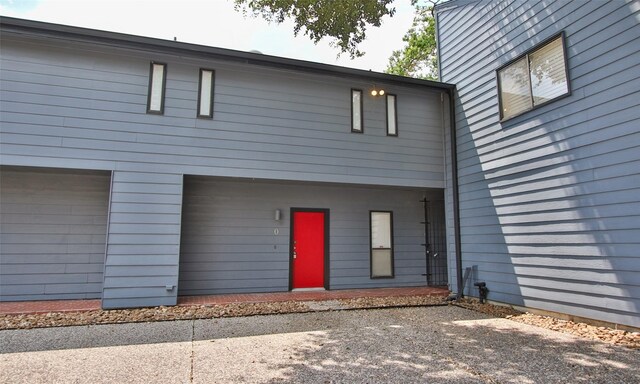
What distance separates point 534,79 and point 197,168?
5818 millimetres

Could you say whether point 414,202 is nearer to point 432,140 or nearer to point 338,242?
point 432,140

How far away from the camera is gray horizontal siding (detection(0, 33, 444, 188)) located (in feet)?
19.2

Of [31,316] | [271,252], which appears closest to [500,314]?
[271,252]

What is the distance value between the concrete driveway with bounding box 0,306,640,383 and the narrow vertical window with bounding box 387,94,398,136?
406 centimetres

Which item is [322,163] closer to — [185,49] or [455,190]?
[455,190]

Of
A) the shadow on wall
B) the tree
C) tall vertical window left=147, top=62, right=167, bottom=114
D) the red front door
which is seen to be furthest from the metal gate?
the tree

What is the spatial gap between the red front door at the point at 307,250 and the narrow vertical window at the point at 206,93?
2.78m

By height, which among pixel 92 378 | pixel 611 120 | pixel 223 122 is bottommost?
pixel 92 378

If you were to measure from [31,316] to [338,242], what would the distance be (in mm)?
5455

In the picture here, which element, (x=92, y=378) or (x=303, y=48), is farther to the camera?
(x=303, y=48)

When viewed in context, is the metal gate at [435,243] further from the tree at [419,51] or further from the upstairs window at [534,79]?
the tree at [419,51]

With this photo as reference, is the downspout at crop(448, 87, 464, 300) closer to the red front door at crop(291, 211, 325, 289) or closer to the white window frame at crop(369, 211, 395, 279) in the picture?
the white window frame at crop(369, 211, 395, 279)

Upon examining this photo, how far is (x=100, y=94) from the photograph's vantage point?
6.14 meters

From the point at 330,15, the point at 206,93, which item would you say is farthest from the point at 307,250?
the point at 330,15
